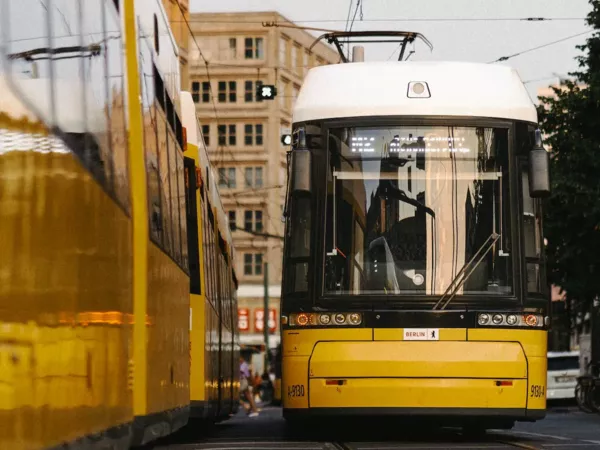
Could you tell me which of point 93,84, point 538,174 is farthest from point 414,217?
point 93,84

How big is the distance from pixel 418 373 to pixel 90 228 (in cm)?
854

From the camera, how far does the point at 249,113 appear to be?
108250mm

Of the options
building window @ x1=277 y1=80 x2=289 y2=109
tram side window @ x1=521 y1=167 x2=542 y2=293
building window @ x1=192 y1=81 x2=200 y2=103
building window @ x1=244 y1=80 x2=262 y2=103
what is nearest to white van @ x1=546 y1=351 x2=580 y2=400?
tram side window @ x1=521 y1=167 x2=542 y2=293

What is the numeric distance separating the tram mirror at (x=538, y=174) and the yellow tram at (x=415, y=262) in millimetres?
13

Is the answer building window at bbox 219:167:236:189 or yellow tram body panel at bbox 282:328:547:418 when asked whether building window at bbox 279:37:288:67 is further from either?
yellow tram body panel at bbox 282:328:547:418

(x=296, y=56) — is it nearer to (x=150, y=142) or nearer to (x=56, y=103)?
(x=150, y=142)

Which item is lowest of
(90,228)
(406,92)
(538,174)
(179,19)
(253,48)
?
(90,228)

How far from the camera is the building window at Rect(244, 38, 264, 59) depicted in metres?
108

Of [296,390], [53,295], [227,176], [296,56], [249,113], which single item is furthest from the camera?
[296,56]

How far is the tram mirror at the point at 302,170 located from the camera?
14.4 m

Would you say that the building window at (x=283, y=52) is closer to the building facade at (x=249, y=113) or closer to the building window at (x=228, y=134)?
the building facade at (x=249, y=113)

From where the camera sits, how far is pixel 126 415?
7.21 metres

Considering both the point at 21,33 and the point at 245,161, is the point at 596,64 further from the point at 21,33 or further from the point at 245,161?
the point at 245,161

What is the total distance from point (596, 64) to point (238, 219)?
2800 inches
